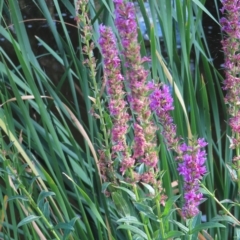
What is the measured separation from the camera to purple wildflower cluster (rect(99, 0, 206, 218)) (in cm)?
64

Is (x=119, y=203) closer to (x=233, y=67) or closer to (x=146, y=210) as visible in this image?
(x=146, y=210)

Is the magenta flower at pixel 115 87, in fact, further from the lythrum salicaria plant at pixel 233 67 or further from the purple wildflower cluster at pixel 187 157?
the lythrum salicaria plant at pixel 233 67

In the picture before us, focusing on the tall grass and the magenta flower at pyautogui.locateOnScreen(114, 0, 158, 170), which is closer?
the magenta flower at pyautogui.locateOnScreen(114, 0, 158, 170)

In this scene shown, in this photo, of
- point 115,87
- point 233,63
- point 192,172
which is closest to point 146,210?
point 192,172

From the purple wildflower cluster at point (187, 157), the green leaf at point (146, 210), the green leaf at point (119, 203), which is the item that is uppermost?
the purple wildflower cluster at point (187, 157)

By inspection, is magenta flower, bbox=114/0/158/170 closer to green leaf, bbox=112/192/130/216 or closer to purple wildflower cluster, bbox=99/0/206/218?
purple wildflower cluster, bbox=99/0/206/218

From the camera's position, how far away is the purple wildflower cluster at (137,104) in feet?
2.10

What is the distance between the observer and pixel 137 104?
640 mm

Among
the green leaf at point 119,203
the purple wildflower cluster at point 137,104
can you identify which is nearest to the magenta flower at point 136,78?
the purple wildflower cluster at point 137,104

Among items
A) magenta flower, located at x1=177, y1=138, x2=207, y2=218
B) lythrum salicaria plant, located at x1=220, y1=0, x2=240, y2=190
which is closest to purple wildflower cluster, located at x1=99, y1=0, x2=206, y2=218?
magenta flower, located at x1=177, y1=138, x2=207, y2=218

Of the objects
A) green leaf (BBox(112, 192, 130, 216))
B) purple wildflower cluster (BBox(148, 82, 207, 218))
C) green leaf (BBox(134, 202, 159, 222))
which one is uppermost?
purple wildflower cluster (BBox(148, 82, 207, 218))

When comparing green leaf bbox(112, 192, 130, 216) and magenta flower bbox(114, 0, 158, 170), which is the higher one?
magenta flower bbox(114, 0, 158, 170)

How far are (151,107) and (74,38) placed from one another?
6.32 ft

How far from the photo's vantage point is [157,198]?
0.70m
